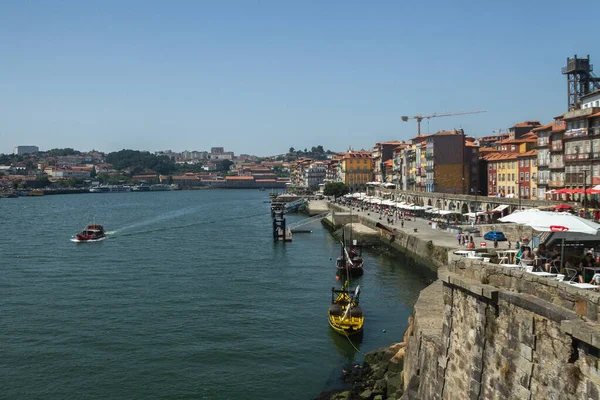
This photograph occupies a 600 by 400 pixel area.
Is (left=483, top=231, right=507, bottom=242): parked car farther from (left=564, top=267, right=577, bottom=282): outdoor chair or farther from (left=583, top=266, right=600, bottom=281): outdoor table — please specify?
(left=564, top=267, right=577, bottom=282): outdoor chair

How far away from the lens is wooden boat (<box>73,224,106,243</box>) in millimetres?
59916

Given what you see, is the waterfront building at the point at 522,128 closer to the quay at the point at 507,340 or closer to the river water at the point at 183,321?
the river water at the point at 183,321

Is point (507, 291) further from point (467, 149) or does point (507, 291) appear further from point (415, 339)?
point (467, 149)

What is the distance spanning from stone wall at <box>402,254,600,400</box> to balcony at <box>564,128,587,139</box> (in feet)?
118

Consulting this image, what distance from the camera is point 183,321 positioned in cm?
2786

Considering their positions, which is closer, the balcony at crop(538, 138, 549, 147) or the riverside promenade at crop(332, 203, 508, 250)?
the riverside promenade at crop(332, 203, 508, 250)

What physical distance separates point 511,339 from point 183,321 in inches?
803

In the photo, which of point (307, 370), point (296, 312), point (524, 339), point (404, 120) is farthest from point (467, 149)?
point (404, 120)

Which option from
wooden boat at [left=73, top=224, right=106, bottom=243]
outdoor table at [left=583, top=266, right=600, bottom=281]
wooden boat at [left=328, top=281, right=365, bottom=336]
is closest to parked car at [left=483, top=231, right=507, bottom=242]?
wooden boat at [left=328, top=281, right=365, bottom=336]

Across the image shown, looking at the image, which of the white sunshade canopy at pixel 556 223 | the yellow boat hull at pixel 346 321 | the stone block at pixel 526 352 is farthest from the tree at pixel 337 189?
the stone block at pixel 526 352

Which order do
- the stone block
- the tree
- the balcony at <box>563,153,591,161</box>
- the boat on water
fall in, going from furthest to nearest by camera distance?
the tree, the boat on water, the balcony at <box>563,153,591,161</box>, the stone block

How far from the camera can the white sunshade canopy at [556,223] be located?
11617 millimetres

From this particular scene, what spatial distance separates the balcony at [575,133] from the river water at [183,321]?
1639cm

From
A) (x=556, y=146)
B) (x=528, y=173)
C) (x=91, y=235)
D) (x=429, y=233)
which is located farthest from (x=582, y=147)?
(x=91, y=235)
